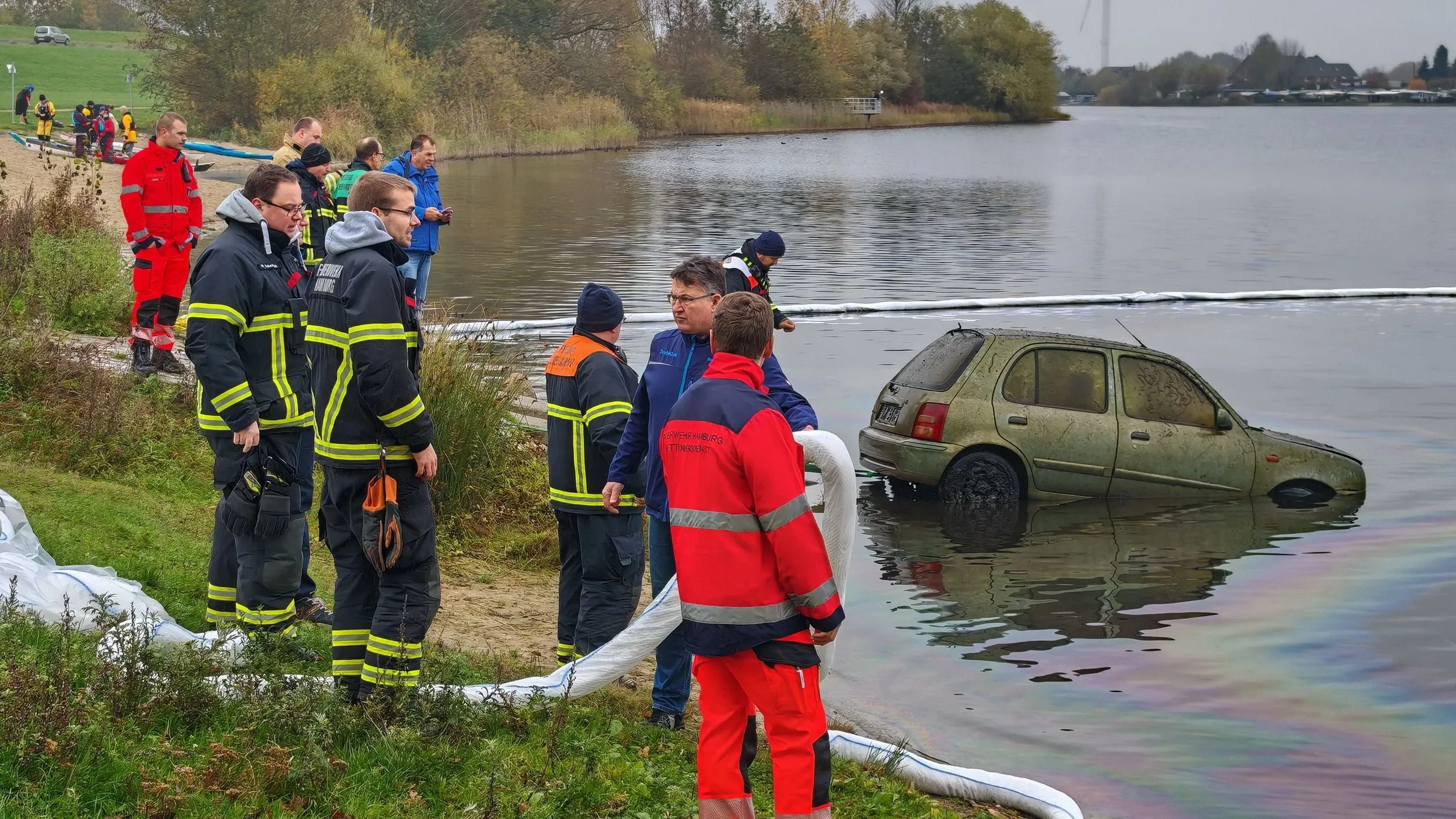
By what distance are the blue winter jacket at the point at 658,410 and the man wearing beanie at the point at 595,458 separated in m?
0.37

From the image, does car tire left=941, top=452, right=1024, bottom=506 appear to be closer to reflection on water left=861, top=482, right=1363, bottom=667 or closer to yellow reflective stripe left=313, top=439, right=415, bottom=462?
reflection on water left=861, top=482, right=1363, bottom=667

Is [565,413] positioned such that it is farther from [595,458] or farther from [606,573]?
[606,573]

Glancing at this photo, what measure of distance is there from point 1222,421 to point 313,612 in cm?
811

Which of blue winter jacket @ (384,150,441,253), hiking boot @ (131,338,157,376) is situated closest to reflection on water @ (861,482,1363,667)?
blue winter jacket @ (384,150,441,253)

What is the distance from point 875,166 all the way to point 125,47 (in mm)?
65554

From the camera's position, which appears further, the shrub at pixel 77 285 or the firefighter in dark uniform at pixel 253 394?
the shrub at pixel 77 285

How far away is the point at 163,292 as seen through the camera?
12.3m

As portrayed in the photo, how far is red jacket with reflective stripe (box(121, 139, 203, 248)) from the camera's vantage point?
1216 centimetres

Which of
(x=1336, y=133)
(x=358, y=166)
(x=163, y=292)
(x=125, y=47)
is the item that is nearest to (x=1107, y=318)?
(x=358, y=166)

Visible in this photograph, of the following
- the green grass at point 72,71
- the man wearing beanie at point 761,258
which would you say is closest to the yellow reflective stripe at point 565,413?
the man wearing beanie at point 761,258

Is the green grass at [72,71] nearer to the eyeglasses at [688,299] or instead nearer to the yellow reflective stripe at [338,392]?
the yellow reflective stripe at [338,392]

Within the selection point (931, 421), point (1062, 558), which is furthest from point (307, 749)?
point (931, 421)

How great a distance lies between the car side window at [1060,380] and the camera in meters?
11.8

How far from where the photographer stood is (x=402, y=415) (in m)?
5.58
